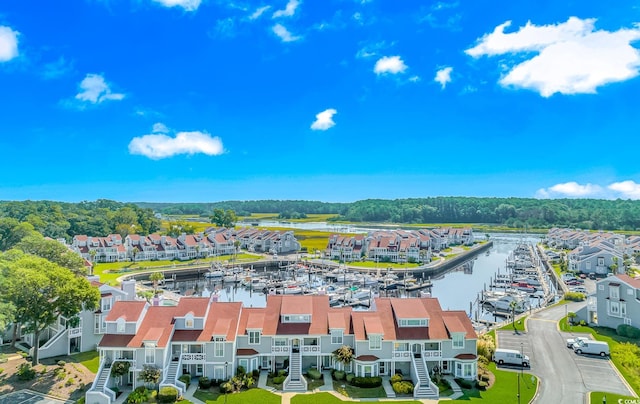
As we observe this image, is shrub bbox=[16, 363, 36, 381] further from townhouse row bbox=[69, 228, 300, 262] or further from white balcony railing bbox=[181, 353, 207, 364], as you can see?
townhouse row bbox=[69, 228, 300, 262]

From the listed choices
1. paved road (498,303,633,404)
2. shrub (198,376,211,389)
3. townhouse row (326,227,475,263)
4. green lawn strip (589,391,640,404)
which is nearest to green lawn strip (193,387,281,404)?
shrub (198,376,211,389)

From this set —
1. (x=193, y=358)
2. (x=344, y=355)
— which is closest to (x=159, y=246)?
(x=193, y=358)

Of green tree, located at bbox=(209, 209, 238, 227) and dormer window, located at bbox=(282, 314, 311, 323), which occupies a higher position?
green tree, located at bbox=(209, 209, 238, 227)

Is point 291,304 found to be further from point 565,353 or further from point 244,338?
point 565,353

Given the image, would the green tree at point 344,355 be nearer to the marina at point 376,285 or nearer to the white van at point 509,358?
the white van at point 509,358

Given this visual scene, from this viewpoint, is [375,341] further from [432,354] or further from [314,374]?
[314,374]

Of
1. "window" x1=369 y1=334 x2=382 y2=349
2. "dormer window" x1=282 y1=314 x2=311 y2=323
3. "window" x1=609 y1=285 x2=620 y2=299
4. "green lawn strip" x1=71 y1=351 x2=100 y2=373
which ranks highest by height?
"window" x1=609 y1=285 x2=620 y2=299

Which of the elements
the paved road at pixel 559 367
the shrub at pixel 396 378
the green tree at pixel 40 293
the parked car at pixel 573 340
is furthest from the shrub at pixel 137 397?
the parked car at pixel 573 340
